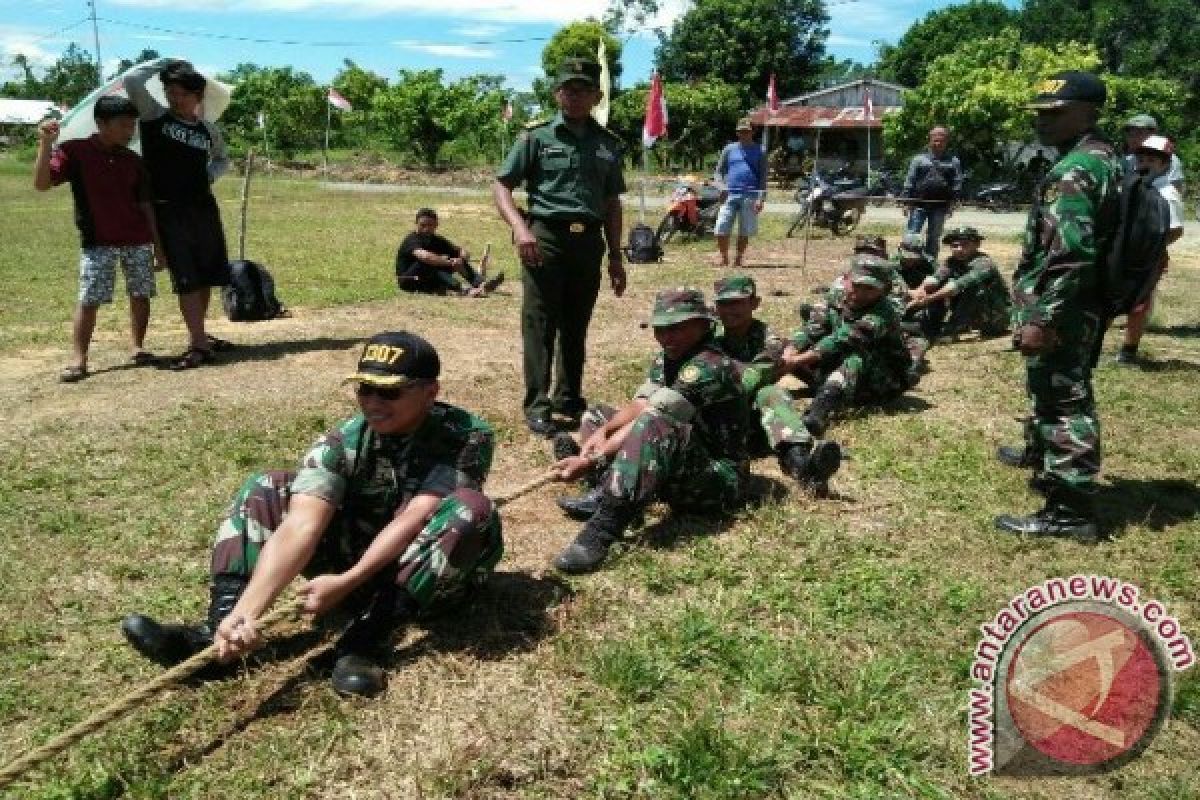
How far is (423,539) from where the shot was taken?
303cm

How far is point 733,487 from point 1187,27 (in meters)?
53.0

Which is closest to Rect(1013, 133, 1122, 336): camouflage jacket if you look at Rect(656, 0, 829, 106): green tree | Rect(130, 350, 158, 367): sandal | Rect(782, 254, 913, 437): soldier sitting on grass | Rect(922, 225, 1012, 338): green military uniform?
Rect(782, 254, 913, 437): soldier sitting on grass

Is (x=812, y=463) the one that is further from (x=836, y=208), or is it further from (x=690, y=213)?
(x=836, y=208)

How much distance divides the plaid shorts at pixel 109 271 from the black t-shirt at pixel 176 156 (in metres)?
0.45

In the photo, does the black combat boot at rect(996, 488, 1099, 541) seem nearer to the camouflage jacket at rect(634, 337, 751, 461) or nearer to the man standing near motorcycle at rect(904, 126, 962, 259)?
the camouflage jacket at rect(634, 337, 751, 461)

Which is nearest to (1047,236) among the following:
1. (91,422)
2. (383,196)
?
(91,422)

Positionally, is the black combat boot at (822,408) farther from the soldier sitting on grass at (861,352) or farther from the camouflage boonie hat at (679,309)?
the camouflage boonie hat at (679,309)

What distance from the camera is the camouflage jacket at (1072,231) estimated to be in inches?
151

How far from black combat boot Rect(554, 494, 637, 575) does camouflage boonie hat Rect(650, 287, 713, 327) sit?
0.83 meters

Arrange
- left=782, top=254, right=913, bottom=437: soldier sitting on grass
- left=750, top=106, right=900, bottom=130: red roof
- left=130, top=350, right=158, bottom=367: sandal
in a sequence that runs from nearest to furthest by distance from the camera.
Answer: left=782, top=254, right=913, bottom=437: soldier sitting on grass, left=130, top=350, right=158, bottom=367: sandal, left=750, top=106, right=900, bottom=130: red roof

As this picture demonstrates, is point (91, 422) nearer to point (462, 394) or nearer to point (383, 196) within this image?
point (462, 394)

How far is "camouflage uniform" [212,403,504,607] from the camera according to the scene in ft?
9.91

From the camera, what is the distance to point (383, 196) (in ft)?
84.4

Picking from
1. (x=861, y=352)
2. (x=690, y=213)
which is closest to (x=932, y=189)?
(x=690, y=213)
